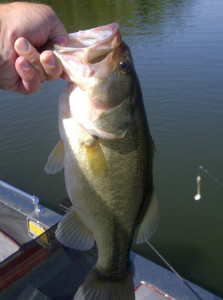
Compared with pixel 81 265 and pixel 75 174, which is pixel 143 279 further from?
pixel 75 174

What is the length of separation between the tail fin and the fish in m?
0.32

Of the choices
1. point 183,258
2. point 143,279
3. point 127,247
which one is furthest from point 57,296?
point 183,258

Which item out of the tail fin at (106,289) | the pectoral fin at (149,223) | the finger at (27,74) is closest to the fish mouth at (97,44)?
the finger at (27,74)

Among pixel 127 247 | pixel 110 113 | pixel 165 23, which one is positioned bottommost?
pixel 165 23

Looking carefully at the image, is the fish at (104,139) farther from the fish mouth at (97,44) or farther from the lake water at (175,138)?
the lake water at (175,138)

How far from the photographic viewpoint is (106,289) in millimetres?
2143

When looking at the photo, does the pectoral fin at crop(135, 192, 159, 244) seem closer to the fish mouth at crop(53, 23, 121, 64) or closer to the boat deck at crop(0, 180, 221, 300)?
the fish mouth at crop(53, 23, 121, 64)

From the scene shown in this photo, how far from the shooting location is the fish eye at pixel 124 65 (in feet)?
6.20

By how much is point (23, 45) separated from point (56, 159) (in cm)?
68

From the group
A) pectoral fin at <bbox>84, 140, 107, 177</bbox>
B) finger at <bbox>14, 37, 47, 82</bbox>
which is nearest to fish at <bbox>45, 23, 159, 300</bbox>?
pectoral fin at <bbox>84, 140, 107, 177</bbox>

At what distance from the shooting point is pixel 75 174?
1.97 metres

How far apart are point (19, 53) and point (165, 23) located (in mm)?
16635

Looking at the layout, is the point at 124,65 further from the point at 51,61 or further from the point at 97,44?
the point at 51,61

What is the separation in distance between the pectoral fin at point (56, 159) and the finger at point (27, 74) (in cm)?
38
